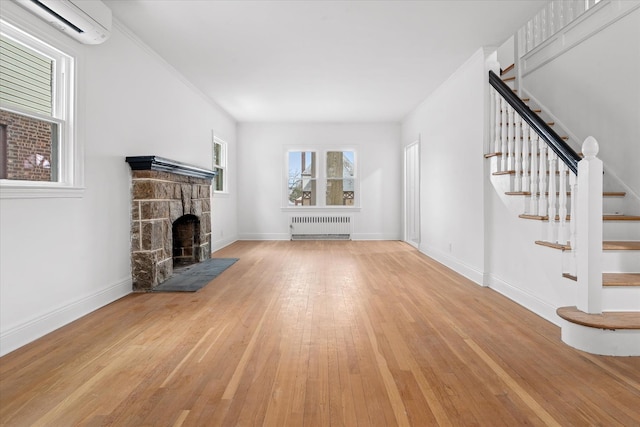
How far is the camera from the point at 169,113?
482 cm

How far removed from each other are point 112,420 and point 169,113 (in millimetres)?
4084

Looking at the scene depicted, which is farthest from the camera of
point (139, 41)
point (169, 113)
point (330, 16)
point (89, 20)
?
point (169, 113)

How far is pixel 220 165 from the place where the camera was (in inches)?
296

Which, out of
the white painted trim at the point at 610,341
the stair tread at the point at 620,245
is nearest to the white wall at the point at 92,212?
the white painted trim at the point at 610,341

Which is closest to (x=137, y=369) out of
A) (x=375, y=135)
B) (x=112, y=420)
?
(x=112, y=420)

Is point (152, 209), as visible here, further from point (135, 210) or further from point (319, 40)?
point (319, 40)

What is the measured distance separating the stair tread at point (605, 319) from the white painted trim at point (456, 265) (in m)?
1.67

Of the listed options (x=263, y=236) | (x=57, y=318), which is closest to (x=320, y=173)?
(x=263, y=236)

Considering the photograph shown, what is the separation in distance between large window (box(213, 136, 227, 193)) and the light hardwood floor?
13.4 ft

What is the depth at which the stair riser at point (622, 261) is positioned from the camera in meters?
2.71

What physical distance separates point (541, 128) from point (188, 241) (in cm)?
470

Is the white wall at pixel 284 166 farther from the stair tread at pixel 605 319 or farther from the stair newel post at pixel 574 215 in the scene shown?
the stair tread at pixel 605 319

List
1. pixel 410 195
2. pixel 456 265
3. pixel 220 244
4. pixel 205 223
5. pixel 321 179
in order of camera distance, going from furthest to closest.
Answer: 1. pixel 321 179
2. pixel 410 195
3. pixel 220 244
4. pixel 205 223
5. pixel 456 265

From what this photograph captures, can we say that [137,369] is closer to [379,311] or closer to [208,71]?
[379,311]
